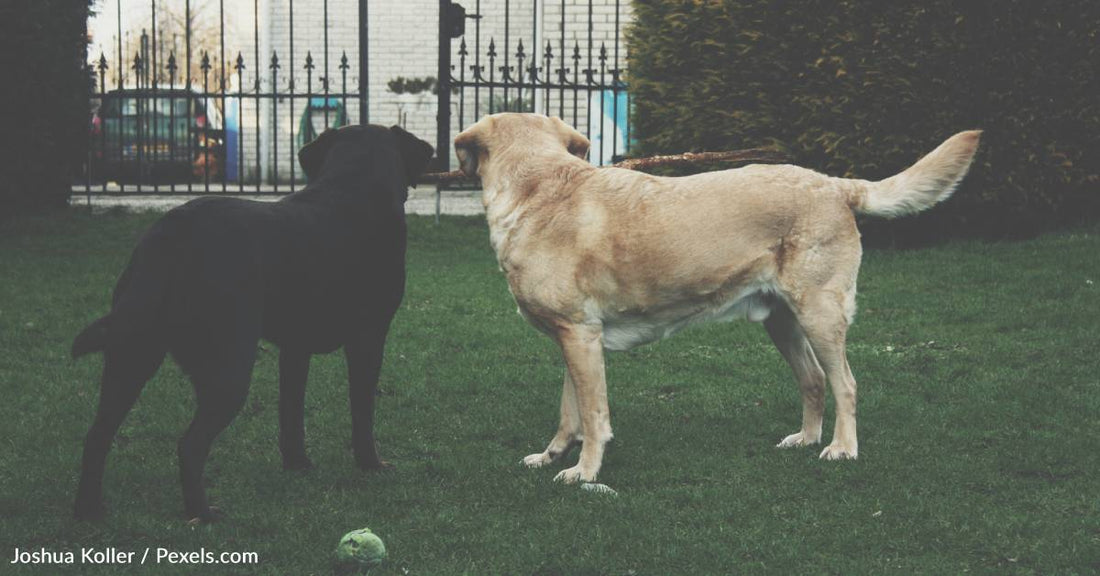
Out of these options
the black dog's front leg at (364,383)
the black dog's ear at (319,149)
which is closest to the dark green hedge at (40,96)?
the black dog's ear at (319,149)

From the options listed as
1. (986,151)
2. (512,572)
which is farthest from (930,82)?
(512,572)

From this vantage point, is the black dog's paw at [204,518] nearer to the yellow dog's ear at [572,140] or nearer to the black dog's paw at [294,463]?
the black dog's paw at [294,463]

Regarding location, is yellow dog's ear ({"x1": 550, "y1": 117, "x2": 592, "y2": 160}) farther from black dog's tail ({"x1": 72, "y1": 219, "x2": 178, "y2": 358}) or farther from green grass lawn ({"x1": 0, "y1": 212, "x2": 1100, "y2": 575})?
black dog's tail ({"x1": 72, "y1": 219, "x2": 178, "y2": 358})

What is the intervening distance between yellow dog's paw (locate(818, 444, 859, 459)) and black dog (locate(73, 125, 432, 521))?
1887 millimetres

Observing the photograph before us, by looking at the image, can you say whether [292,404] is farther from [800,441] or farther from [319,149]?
[800,441]

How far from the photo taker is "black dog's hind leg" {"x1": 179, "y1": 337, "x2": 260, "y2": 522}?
395 centimetres

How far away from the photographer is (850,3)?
9.62 metres

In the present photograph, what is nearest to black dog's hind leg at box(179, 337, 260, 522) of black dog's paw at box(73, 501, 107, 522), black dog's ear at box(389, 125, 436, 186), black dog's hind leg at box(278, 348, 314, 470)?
black dog's paw at box(73, 501, 107, 522)

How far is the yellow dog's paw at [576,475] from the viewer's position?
4.71 m

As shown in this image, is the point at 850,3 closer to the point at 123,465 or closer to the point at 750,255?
the point at 750,255

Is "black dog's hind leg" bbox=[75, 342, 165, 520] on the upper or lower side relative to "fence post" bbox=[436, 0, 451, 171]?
lower

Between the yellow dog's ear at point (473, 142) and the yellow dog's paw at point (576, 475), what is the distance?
55.5 inches

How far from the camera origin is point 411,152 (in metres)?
5.19

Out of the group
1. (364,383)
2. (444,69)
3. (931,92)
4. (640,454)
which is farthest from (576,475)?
(444,69)
